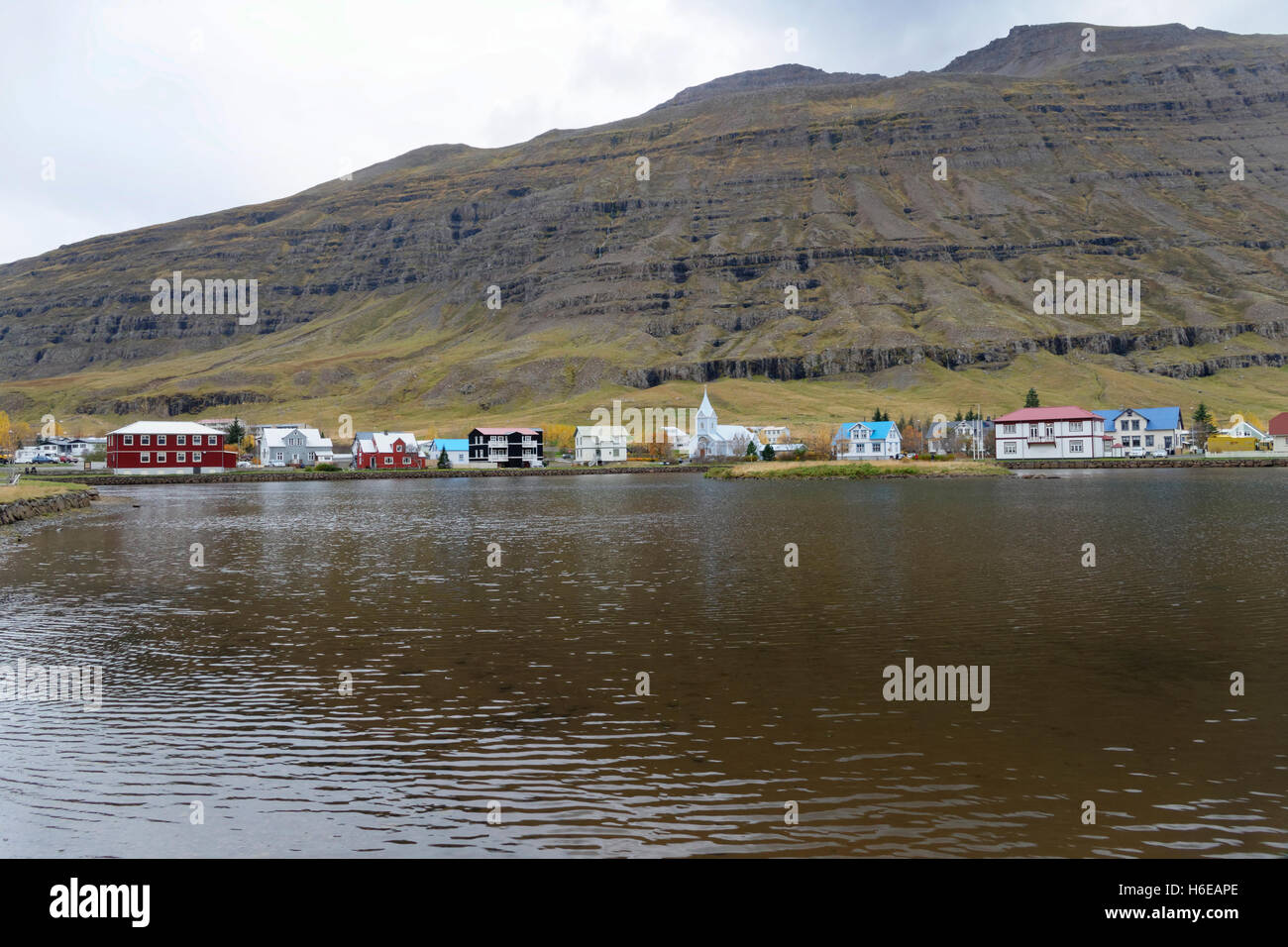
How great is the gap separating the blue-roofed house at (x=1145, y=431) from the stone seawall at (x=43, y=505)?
169m

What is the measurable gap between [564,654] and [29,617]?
66.3ft

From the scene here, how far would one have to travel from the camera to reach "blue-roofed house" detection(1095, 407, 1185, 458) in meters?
180

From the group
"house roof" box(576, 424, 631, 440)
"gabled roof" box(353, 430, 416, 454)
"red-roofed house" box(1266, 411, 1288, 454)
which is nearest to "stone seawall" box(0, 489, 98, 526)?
"gabled roof" box(353, 430, 416, 454)

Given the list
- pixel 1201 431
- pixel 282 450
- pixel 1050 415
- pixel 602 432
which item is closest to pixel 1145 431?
pixel 1201 431

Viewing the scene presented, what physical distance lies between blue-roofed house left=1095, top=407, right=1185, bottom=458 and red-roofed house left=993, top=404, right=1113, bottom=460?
3916 mm

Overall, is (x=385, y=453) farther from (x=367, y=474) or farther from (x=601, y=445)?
(x=601, y=445)

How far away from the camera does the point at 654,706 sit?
19906 millimetres

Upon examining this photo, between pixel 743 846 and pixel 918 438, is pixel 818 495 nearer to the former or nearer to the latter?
pixel 743 846

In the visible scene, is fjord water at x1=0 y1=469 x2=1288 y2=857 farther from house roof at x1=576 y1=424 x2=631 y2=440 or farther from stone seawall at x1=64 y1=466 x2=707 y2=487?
house roof at x1=576 y1=424 x2=631 y2=440

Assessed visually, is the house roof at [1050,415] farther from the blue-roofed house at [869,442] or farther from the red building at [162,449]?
the red building at [162,449]

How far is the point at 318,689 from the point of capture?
2195 centimetres

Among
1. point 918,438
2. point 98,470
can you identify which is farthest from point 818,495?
point 98,470
